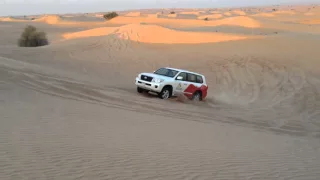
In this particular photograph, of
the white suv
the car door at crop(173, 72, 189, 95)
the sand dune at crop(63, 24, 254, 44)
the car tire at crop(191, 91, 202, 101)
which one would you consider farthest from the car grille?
the sand dune at crop(63, 24, 254, 44)

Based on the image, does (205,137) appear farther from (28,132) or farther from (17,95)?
(17,95)

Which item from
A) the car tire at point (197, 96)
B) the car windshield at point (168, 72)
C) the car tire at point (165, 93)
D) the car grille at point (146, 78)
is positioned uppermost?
the car windshield at point (168, 72)

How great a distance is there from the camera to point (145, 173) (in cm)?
667

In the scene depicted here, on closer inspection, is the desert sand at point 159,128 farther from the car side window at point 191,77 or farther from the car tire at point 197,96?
the car side window at point 191,77

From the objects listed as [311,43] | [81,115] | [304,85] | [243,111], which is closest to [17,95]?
[81,115]

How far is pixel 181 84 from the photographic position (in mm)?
15602

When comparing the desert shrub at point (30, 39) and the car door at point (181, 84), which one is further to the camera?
the desert shrub at point (30, 39)

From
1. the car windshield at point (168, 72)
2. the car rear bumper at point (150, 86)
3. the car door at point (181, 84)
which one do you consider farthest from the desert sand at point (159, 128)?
the car windshield at point (168, 72)

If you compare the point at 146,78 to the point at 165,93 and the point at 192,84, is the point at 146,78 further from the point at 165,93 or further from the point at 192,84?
the point at 192,84

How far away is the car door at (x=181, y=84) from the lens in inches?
606

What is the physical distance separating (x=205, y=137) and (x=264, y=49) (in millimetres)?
23442

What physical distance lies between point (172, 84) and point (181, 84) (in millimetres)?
556

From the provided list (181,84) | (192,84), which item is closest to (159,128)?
(181,84)

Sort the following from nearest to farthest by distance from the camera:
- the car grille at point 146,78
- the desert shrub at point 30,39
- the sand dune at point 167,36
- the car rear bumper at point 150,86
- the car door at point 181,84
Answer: the car rear bumper at point 150,86, the car grille at point 146,78, the car door at point 181,84, the sand dune at point 167,36, the desert shrub at point 30,39
